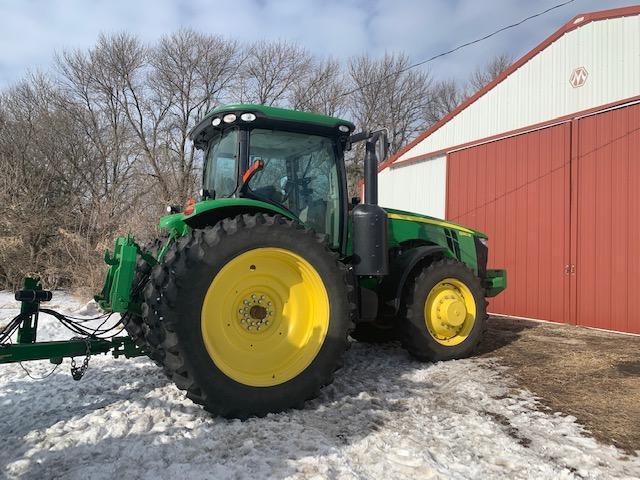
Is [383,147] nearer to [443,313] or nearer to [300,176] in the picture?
[300,176]

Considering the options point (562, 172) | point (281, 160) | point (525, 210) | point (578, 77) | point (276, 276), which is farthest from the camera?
point (525, 210)

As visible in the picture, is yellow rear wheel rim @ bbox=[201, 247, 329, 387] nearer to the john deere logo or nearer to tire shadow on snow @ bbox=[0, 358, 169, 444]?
tire shadow on snow @ bbox=[0, 358, 169, 444]

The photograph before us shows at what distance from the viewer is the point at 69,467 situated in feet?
8.41

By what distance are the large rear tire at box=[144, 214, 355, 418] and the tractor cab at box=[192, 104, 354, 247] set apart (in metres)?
0.66

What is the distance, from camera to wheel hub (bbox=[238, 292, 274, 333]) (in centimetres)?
349

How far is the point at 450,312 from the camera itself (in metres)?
4.85

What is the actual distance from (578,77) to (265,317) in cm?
684

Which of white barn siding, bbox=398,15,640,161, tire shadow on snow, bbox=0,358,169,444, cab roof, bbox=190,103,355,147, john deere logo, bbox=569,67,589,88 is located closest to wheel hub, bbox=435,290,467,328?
cab roof, bbox=190,103,355,147

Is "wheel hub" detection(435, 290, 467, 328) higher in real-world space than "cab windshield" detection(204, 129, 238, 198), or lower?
lower

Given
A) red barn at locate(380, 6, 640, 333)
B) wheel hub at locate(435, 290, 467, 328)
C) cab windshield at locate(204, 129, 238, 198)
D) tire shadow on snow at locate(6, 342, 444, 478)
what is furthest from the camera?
red barn at locate(380, 6, 640, 333)

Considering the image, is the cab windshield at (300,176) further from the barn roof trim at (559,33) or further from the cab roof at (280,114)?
the barn roof trim at (559,33)

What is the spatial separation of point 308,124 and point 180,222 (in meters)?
1.38

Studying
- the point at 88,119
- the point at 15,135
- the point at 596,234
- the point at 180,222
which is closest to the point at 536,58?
the point at 596,234

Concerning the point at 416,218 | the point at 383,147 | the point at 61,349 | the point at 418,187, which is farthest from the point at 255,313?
the point at 418,187
